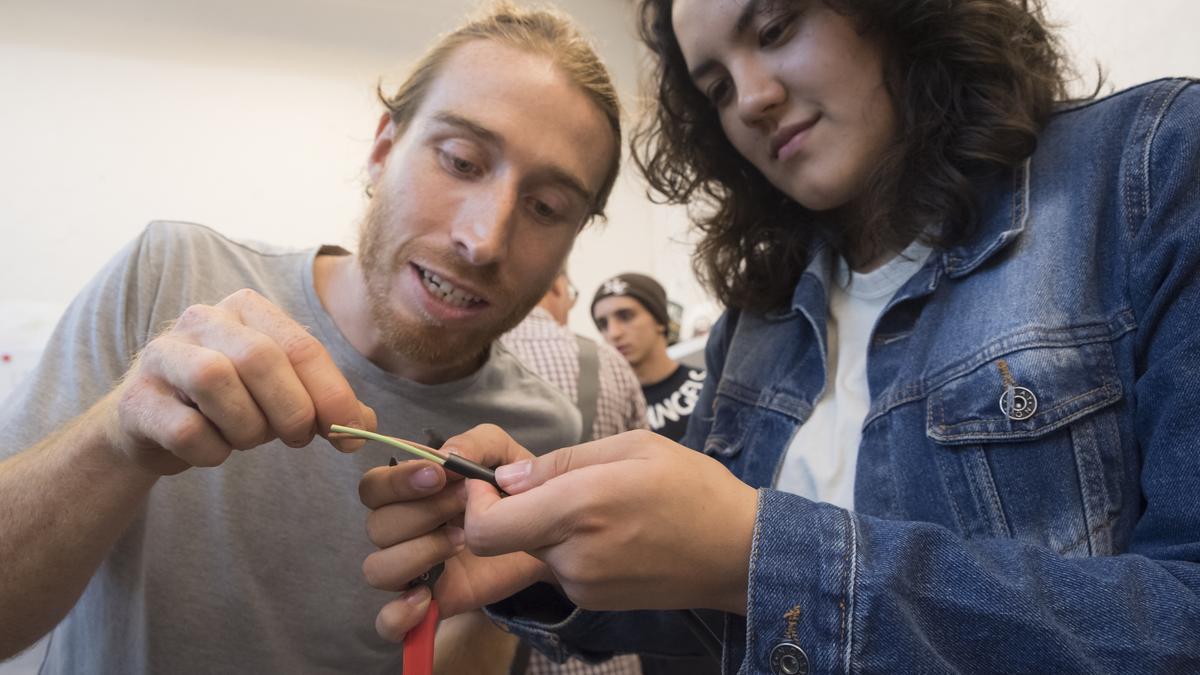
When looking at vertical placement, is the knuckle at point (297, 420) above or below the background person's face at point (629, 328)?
below

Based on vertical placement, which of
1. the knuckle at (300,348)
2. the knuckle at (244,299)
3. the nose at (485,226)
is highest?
the nose at (485,226)

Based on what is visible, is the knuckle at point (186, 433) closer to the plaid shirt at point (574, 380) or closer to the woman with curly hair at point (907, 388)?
the woman with curly hair at point (907, 388)

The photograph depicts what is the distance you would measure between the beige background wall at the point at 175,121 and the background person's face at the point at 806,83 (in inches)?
57.0

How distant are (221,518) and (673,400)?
5.79 feet

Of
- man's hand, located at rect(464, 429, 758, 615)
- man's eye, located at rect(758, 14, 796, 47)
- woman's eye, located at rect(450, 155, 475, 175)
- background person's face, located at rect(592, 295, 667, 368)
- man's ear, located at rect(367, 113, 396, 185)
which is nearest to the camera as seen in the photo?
man's hand, located at rect(464, 429, 758, 615)

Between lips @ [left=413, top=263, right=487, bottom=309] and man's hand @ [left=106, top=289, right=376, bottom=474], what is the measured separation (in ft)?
1.01

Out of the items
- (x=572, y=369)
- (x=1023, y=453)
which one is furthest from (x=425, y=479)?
(x=572, y=369)

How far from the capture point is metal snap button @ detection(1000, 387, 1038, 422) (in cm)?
64

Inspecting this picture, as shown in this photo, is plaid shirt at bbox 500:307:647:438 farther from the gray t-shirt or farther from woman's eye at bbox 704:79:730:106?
woman's eye at bbox 704:79:730:106

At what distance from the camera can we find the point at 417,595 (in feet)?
2.22

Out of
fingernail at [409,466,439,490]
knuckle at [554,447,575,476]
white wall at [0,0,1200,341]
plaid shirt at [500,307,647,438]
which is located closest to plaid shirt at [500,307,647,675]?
plaid shirt at [500,307,647,438]

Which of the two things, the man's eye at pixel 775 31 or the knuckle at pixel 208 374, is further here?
the man's eye at pixel 775 31

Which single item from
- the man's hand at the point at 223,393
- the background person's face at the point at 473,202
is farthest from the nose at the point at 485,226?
the man's hand at the point at 223,393

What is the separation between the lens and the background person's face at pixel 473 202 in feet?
2.90
